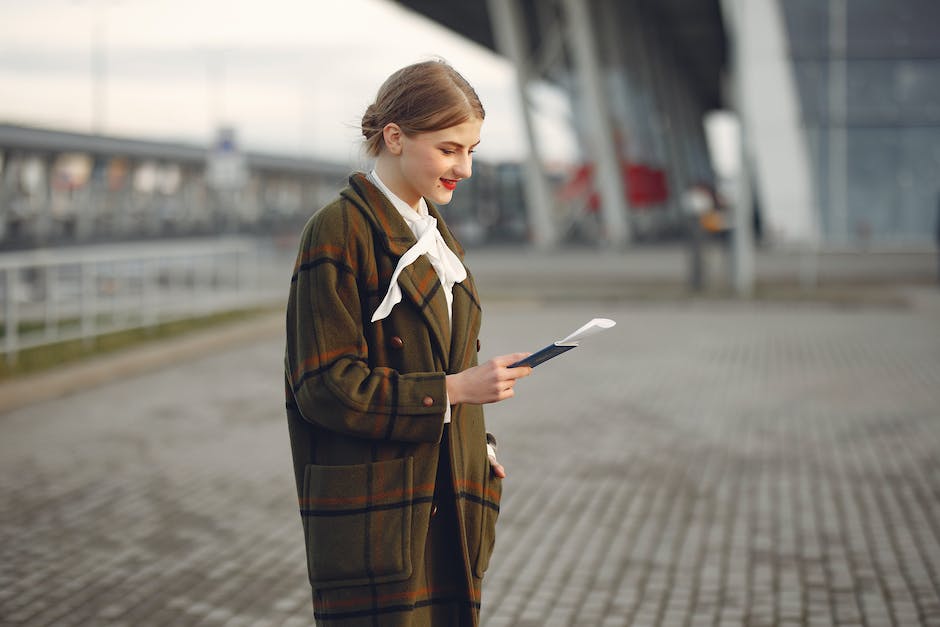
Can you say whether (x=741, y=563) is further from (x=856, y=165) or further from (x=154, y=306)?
(x=856, y=165)

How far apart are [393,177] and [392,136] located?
8cm

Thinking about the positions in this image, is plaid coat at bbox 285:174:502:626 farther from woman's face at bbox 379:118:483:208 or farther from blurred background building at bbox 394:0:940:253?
blurred background building at bbox 394:0:940:253

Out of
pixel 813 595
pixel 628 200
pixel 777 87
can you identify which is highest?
pixel 777 87

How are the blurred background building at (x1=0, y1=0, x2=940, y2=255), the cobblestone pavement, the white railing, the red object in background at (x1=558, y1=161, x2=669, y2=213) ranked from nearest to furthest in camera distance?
the cobblestone pavement, the white railing, the blurred background building at (x1=0, y1=0, x2=940, y2=255), the red object in background at (x1=558, y1=161, x2=669, y2=213)

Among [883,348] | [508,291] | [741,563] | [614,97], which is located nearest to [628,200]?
[614,97]

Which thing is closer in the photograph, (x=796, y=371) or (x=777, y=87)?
(x=796, y=371)

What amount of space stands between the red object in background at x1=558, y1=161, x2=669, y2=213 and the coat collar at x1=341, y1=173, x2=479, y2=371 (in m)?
37.1

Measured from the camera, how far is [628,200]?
42375mm

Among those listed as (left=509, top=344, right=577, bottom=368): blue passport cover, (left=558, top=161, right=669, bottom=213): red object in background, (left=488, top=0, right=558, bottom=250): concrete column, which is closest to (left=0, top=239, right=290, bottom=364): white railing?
(left=509, top=344, right=577, bottom=368): blue passport cover

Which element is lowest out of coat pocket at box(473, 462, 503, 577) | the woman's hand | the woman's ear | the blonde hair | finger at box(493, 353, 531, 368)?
coat pocket at box(473, 462, 503, 577)

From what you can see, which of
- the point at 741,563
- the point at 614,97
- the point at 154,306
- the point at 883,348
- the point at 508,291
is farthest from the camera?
the point at 614,97

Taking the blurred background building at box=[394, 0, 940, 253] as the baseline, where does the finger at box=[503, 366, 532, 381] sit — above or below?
below

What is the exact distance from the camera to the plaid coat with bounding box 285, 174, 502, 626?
2.29 metres

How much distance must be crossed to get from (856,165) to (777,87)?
3.29 m
